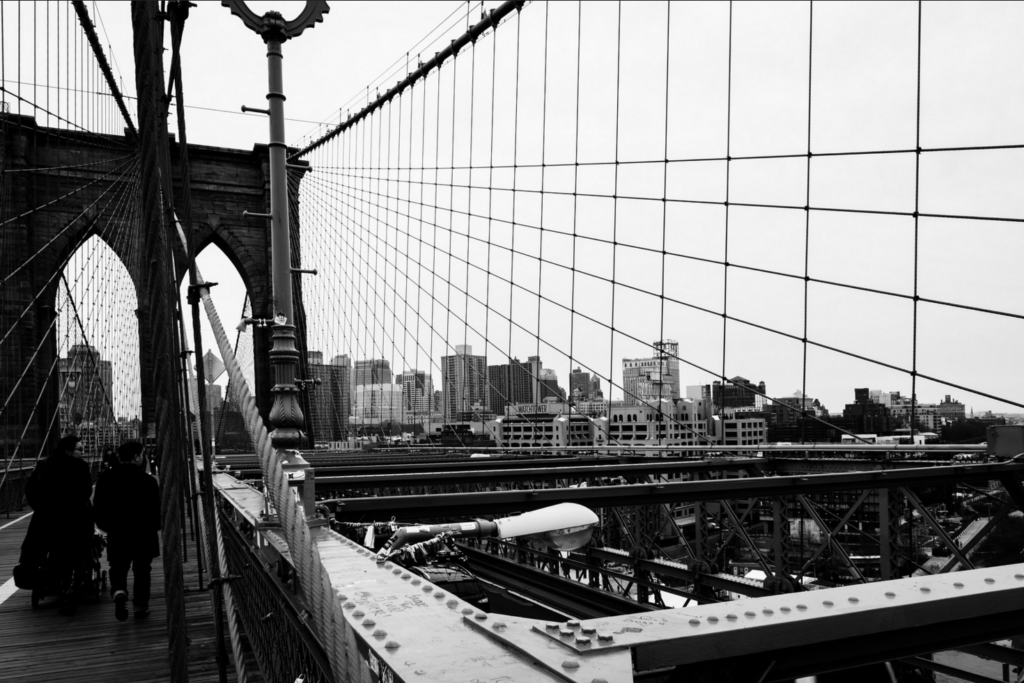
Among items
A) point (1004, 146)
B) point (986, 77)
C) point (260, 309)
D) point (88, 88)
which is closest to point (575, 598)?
point (1004, 146)

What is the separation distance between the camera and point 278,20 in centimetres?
475

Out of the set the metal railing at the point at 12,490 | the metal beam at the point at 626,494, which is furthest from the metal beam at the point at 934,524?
the metal railing at the point at 12,490

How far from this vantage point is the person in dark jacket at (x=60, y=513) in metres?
4.95

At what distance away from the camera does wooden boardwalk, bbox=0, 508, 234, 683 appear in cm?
381

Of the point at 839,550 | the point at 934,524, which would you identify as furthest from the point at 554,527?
the point at 934,524

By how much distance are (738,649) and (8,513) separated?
1147cm

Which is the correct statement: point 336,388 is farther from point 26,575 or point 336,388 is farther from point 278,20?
point 278,20

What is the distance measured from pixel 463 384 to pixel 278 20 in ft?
21.5

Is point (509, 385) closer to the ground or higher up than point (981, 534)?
higher up

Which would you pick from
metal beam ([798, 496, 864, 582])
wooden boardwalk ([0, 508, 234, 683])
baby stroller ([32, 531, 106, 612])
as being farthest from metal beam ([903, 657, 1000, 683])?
baby stroller ([32, 531, 106, 612])

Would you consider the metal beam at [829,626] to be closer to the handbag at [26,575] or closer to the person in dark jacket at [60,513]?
the person in dark jacket at [60,513]

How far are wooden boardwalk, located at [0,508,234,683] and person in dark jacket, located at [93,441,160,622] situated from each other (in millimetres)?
215

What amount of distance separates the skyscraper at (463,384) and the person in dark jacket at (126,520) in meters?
5.63

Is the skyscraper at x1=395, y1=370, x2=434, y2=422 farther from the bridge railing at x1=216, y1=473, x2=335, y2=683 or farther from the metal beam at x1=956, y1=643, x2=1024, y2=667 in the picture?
the metal beam at x1=956, y1=643, x2=1024, y2=667
